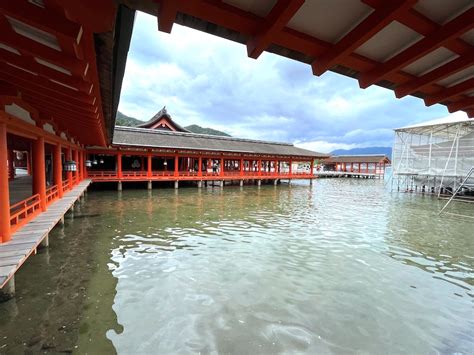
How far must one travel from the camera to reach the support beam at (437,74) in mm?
2232

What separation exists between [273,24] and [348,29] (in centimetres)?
75

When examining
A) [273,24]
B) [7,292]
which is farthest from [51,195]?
[273,24]

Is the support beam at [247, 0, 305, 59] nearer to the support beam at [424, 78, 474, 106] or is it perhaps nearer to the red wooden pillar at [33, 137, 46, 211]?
the support beam at [424, 78, 474, 106]

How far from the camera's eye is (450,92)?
298 cm

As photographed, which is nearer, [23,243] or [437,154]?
[23,243]

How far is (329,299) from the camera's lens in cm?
457

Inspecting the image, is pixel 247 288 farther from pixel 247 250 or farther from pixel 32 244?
pixel 32 244

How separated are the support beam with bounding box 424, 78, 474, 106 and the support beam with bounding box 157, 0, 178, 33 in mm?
3128

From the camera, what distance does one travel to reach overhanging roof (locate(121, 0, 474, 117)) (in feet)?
5.68

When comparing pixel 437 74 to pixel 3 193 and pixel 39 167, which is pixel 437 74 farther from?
pixel 39 167

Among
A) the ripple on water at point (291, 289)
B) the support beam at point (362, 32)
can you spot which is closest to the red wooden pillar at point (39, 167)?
the ripple on water at point (291, 289)

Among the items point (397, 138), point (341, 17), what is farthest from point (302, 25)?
point (397, 138)

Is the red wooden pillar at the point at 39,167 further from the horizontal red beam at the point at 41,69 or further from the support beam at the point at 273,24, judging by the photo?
the support beam at the point at 273,24

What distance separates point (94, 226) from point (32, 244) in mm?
4658
